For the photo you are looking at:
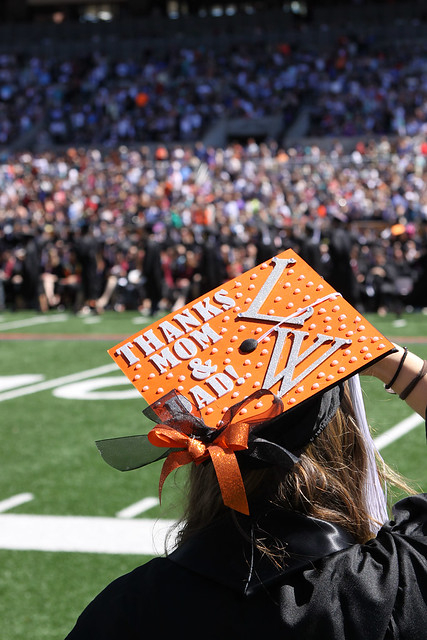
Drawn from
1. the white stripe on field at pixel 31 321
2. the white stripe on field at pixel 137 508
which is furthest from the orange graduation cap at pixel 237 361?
the white stripe on field at pixel 31 321

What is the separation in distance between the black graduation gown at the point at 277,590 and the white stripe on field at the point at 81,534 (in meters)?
2.86

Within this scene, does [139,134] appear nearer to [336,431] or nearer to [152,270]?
[152,270]

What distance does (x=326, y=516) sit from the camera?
1.41m

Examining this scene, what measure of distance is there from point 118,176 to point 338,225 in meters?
12.9

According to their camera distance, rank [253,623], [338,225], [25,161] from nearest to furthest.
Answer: [253,623]
[338,225]
[25,161]

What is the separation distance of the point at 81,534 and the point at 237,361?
3298mm

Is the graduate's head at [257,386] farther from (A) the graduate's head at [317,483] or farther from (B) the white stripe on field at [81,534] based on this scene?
(B) the white stripe on field at [81,534]

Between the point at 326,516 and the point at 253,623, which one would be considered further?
the point at 326,516

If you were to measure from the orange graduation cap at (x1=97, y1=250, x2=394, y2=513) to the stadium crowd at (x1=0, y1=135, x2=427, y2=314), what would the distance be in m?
13.3

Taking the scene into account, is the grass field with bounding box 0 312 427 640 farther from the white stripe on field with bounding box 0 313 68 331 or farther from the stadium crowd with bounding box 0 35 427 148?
the stadium crowd with bounding box 0 35 427 148

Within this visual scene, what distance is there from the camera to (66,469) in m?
5.75

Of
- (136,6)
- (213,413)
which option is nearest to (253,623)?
(213,413)

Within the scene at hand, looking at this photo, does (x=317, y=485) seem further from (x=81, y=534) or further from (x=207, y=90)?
(x=207, y=90)

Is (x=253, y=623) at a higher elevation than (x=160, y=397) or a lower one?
lower
